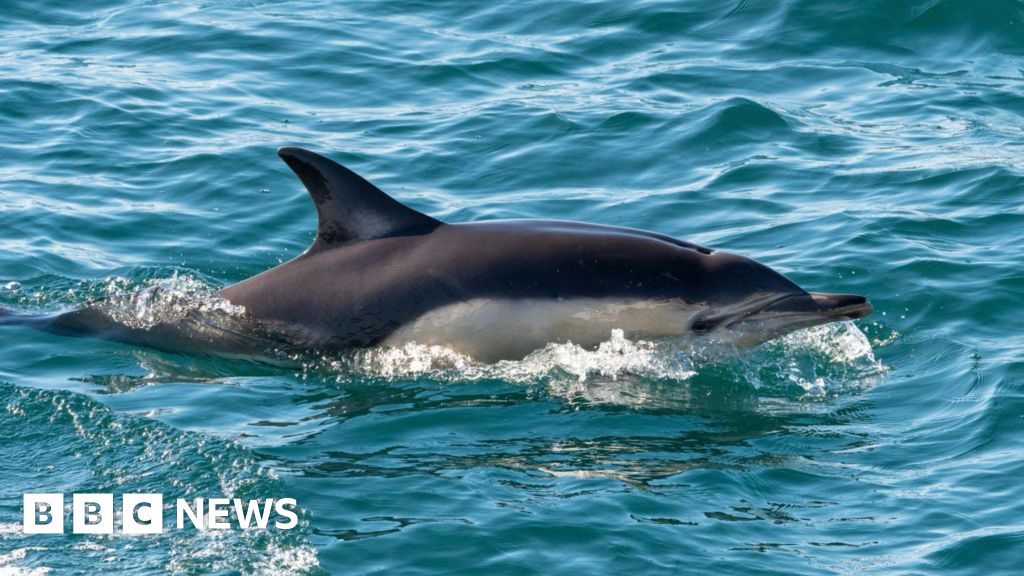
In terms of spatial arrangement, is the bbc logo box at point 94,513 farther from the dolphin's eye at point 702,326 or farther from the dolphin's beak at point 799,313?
the dolphin's beak at point 799,313

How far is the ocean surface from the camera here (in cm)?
959

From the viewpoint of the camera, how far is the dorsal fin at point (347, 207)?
465 inches

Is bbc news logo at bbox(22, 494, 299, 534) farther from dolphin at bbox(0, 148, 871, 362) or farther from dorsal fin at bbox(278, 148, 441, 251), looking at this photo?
dorsal fin at bbox(278, 148, 441, 251)

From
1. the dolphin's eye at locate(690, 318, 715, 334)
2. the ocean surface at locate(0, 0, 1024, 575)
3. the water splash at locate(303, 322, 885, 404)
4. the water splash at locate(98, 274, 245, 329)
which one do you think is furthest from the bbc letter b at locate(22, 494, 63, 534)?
the dolphin's eye at locate(690, 318, 715, 334)

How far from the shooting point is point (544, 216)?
16250 mm

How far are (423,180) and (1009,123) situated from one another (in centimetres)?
694

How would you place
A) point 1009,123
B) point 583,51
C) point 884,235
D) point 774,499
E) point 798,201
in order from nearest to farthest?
point 774,499 < point 884,235 < point 798,201 < point 1009,123 < point 583,51

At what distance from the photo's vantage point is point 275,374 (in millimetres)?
12320

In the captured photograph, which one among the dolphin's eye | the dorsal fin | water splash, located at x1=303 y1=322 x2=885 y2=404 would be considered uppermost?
the dorsal fin

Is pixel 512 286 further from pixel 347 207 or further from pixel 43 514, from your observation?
pixel 43 514

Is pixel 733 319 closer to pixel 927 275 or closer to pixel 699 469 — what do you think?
pixel 699 469

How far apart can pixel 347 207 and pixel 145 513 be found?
3332 mm

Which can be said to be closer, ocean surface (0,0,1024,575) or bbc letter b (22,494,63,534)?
bbc letter b (22,494,63,534)

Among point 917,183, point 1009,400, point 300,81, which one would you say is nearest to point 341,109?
point 300,81
